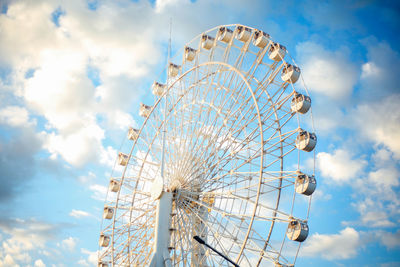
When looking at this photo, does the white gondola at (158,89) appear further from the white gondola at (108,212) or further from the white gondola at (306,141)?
the white gondola at (306,141)

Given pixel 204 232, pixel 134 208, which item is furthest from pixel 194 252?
pixel 134 208

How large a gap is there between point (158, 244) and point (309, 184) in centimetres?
765

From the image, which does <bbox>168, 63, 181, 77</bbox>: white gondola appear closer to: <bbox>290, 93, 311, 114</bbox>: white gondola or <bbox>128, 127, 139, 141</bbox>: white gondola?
<bbox>128, 127, 139, 141</bbox>: white gondola

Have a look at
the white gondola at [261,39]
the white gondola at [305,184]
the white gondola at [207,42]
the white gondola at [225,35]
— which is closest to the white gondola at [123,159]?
the white gondola at [207,42]

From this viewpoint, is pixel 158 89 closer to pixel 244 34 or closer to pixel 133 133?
pixel 133 133

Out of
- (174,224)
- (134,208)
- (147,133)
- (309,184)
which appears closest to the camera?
(309,184)

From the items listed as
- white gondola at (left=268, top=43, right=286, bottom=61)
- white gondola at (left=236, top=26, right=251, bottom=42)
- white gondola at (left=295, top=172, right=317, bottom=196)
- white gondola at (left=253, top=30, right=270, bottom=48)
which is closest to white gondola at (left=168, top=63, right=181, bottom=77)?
white gondola at (left=236, top=26, right=251, bottom=42)

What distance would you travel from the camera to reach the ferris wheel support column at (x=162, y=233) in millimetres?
18469

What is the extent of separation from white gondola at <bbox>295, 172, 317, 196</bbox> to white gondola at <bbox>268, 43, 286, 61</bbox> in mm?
6182

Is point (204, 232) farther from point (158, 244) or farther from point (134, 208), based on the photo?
point (134, 208)

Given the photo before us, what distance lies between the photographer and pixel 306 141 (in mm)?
17344

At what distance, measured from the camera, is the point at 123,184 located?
25.1m

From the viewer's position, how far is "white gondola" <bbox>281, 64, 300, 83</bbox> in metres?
18.9

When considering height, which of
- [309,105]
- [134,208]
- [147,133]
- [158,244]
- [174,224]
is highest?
[147,133]
